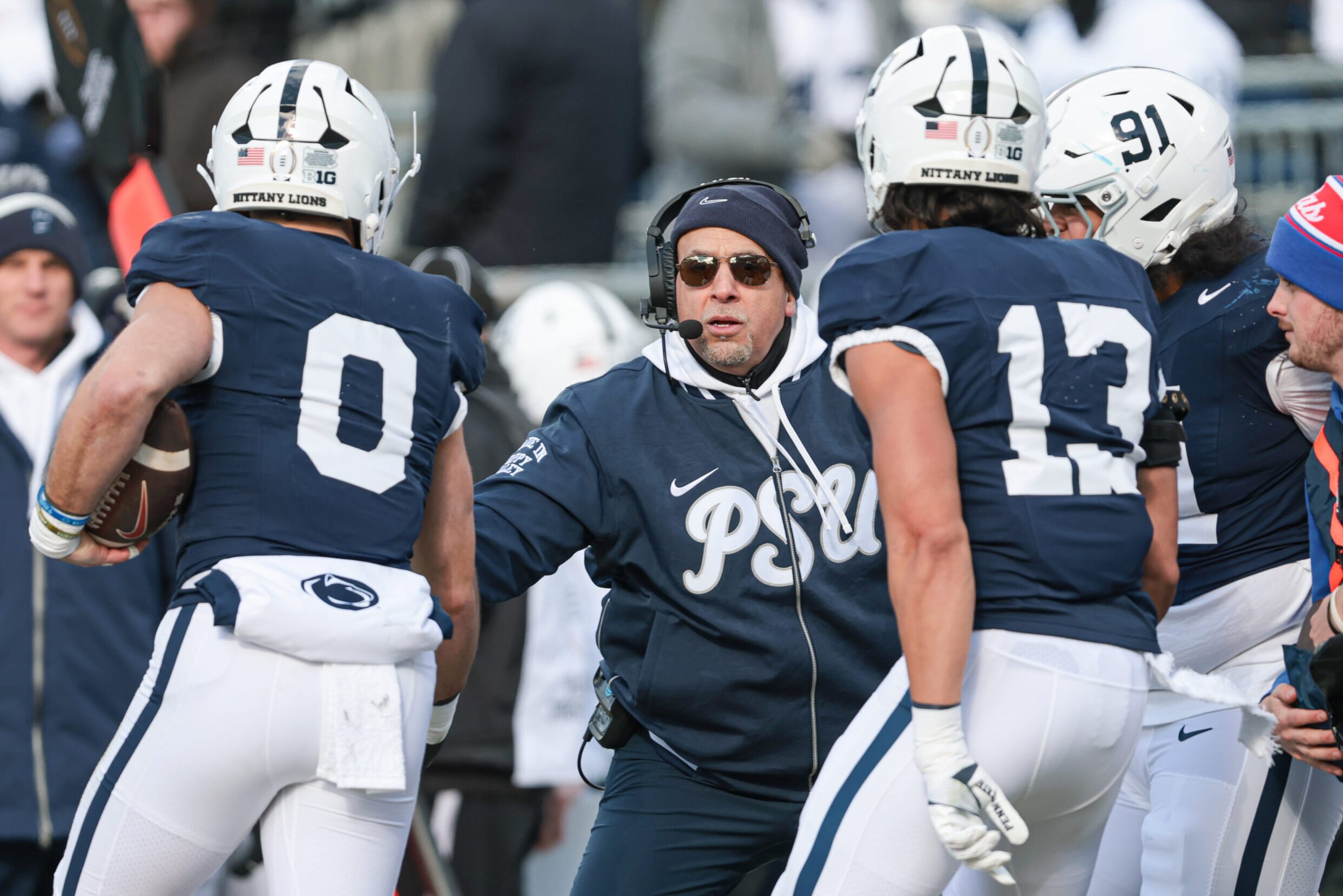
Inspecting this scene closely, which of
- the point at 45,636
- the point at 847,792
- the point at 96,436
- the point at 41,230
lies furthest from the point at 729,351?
the point at 41,230

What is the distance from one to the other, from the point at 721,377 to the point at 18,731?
109 inches

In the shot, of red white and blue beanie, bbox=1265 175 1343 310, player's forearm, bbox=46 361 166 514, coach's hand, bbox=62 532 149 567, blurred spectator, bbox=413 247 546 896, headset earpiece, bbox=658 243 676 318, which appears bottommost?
blurred spectator, bbox=413 247 546 896

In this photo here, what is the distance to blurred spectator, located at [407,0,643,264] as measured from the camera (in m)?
7.57

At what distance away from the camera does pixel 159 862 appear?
337 cm

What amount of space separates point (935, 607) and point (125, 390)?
1.55 meters

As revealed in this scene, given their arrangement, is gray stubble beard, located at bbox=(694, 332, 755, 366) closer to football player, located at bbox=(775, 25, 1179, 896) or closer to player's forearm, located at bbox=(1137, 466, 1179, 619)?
football player, located at bbox=(775, 25, 1179, 896)

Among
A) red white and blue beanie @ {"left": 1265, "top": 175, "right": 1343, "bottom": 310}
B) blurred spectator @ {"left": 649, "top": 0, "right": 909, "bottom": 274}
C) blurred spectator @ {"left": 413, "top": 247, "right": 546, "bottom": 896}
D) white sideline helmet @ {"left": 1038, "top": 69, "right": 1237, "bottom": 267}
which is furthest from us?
blurred spectator @ {"left": 649, "top": 0, "right": 909, "bottom": 274}

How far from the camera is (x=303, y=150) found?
3.66m

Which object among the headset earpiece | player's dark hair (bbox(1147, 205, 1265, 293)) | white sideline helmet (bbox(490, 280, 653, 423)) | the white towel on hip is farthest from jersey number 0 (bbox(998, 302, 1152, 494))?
white sideline helmet (bbox(490, 280, 653, 423))

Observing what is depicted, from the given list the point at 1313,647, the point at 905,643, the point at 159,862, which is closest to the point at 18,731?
the point at 159,862

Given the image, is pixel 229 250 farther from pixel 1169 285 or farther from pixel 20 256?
pixel 20 256

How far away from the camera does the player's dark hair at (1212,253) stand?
4.39 m

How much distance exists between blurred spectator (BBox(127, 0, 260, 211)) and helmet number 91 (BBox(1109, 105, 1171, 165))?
4.01m

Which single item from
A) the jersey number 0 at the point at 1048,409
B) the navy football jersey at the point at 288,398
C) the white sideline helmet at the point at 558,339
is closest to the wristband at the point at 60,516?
the navy football jersey at the point at 288,398
